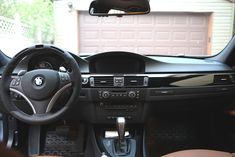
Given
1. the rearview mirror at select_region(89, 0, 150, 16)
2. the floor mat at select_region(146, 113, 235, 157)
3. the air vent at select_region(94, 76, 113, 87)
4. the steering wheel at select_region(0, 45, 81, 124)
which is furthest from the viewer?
the floor mat at select_region(146, 113, 235, 157)

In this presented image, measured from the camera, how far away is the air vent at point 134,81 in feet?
9.61

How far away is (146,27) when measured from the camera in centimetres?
615

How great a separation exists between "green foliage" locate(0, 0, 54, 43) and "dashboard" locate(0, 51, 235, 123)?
1.56 meters

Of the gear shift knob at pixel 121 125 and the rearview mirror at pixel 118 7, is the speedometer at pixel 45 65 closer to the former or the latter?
the rearview mirror at pixel 118 7

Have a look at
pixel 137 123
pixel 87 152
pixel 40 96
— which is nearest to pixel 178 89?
pixel 137 123

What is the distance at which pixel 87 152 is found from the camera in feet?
10.5

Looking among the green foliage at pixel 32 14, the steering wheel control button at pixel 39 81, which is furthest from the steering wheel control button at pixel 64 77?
the green foliage at pixel 32 14

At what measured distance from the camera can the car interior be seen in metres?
2.93

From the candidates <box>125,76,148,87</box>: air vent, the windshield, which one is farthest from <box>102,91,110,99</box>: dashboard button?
the windshield

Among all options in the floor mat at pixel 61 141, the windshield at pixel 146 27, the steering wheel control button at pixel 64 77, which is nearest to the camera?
the steering wheel control button at pixel 64 77

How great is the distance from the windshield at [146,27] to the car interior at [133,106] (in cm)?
197

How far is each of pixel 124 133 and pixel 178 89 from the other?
1.96 ft

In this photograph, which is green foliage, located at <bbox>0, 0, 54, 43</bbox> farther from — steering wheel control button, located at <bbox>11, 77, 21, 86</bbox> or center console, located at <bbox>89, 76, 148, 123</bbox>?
steering wheel control button, located at <bbox>11, 77, 21, 86</bbox>

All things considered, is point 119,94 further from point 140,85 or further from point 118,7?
point 118,7
